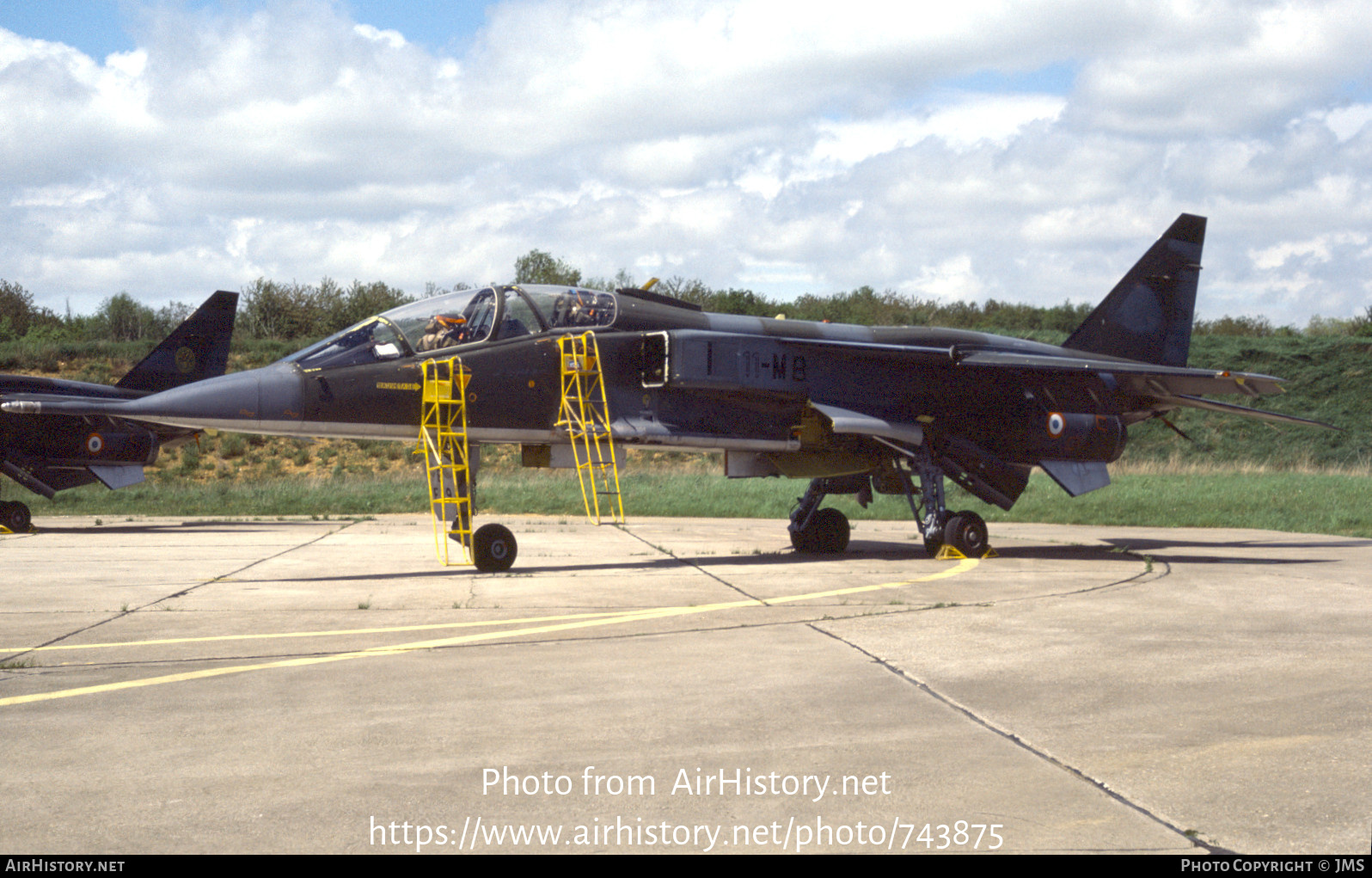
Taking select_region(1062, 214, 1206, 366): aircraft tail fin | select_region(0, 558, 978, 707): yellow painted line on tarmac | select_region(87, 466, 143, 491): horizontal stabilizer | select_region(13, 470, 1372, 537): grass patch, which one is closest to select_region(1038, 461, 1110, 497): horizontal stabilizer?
select_region(1062, 214, 1206, 366): aircraft tail fin

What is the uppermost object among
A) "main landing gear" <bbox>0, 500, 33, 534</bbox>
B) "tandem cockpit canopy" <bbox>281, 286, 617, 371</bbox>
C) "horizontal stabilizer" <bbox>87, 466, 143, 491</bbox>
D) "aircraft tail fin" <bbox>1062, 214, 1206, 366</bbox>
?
"aircraft tail fin" <bbox>1062, 214, 1206, 366</bbox>

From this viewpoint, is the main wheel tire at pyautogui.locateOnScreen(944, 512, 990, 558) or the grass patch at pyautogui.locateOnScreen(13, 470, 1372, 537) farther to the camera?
the grass patch at pyautogui.locateOnScreen(13, 470, 1372, 537)

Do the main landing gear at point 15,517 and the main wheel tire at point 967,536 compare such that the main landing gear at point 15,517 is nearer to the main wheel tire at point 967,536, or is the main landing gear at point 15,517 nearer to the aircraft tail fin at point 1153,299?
the main wheel tire at point 967,536

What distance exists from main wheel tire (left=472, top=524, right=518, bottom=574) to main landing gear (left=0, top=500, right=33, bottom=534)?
11990 mm

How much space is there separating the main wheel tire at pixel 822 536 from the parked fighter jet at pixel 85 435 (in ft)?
40.4

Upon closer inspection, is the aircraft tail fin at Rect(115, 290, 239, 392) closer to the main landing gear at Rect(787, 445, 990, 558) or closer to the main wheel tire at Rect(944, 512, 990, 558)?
the main landing gear at Rect(787, 445, 990, 558)

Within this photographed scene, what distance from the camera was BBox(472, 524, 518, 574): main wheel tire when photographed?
1211cm

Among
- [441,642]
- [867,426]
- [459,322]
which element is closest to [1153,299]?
[867,426]

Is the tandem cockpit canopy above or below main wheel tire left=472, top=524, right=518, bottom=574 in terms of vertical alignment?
above

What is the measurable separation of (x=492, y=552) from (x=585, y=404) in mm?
2001

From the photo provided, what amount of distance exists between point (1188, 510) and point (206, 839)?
23.0m

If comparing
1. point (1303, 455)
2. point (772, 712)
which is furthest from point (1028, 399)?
point (1303, 455)

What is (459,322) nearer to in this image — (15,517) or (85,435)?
(15,517)

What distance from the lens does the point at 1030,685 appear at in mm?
5965
